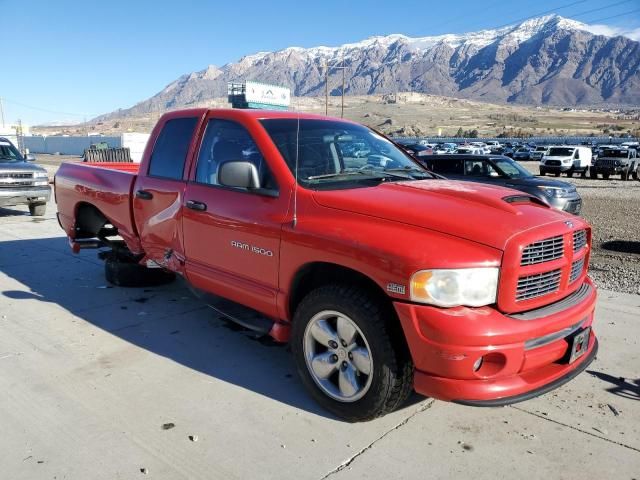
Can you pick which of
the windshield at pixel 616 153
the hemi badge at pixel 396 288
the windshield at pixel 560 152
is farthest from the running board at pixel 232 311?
the windshield at pixel 616 153

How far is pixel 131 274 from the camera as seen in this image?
5.92 metres

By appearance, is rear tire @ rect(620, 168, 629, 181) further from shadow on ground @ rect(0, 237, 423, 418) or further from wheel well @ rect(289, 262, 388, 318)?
wheel well @ rect(289, 262, 388, 318)

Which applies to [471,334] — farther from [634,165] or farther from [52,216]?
[634,165]

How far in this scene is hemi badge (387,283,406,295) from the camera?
9.13ft

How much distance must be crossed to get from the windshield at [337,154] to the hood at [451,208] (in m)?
0.27

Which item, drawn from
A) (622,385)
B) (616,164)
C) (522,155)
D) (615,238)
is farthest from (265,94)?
(622,385)

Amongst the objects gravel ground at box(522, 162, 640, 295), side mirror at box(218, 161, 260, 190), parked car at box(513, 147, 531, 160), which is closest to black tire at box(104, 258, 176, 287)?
side mirror at box(218, 161, 260, 190)

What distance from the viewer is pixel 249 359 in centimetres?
414

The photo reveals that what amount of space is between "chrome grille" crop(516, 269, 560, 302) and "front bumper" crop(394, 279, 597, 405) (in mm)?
108

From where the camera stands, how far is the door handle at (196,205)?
3994mm

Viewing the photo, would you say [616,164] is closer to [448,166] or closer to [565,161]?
[565,161]

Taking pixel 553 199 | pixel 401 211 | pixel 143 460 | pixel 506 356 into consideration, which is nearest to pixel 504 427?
pixel 506 356

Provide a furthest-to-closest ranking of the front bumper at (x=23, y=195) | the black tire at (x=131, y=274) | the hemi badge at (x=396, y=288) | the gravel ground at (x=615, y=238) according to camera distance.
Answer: the front bumper at (x=23, y=195), the gravel ground at (x=615, y=238), the black tire at (x=131, y=274), the hemi badge at (x=396, y=288)

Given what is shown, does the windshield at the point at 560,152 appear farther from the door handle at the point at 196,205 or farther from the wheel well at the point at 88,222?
the door handle at the point at 196,205
